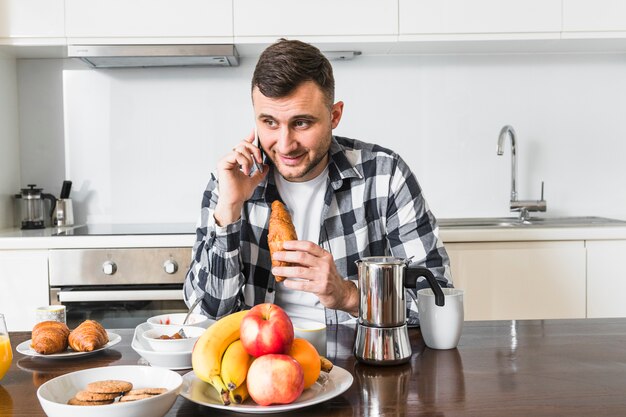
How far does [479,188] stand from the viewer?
3.37 m

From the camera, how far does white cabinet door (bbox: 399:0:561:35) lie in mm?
2941

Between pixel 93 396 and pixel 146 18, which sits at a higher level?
pixel 146 18

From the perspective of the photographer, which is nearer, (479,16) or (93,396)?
(93,396)

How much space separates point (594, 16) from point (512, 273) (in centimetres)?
117

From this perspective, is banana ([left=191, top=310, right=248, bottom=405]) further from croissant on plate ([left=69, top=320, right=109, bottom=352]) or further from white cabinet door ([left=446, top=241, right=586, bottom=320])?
white cabinet door ([left=446, top=241, right=586, bottom=320])

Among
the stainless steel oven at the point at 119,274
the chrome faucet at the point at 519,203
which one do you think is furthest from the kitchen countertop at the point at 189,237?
the chrome faucet at the point at 519,203

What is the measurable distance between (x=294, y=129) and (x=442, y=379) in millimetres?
858

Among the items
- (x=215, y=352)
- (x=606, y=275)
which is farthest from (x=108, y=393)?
(x=606, y=275)

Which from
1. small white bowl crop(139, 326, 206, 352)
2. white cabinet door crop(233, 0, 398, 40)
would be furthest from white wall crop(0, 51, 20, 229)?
small white bowl crop(139, 326, 206, 352)

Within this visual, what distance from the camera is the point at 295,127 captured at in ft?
5.93

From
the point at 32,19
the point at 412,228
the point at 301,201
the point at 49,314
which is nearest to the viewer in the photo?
the point at 49,314

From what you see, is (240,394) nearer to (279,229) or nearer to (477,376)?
(477,376)

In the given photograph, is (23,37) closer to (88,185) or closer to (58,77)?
(58,77)

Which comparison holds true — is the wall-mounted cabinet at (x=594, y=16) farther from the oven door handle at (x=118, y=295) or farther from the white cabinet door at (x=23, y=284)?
the white cabinet door at (x=23, y=284)
